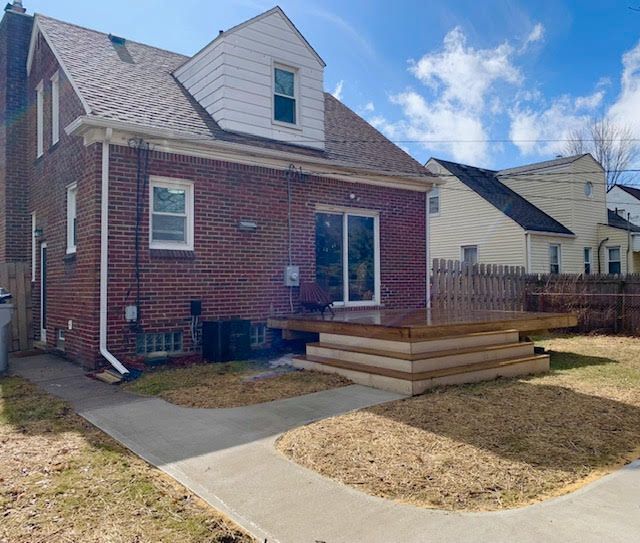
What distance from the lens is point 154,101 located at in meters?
8.98

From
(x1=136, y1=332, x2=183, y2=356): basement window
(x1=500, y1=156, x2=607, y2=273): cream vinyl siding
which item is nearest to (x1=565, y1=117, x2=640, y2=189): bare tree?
(x1=500, y1=156, x2=607, y2=273): cream vinyl siding

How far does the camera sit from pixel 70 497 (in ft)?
10.2

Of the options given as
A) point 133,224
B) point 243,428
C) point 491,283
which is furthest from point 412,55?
point 243,428

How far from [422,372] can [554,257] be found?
17.6m

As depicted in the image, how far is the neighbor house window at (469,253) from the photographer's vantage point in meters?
21.4

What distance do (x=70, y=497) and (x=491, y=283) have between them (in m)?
12.3

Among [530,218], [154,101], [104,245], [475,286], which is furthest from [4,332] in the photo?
[530,218]

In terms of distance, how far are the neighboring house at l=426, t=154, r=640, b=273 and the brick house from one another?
1006cm

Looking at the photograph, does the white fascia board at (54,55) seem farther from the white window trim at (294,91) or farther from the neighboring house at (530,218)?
the neighboring house at (530,218)

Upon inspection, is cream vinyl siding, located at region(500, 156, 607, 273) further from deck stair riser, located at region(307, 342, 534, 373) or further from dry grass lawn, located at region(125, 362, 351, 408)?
dry grass lawn, located at region(125, 362, 351, 408)

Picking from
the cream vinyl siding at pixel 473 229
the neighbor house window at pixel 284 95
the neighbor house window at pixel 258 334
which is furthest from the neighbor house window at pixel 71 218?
the cream vinyl siding at pixel 473 229

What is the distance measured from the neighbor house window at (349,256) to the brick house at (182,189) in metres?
0.03

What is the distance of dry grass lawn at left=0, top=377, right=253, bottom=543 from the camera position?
267 centimetres

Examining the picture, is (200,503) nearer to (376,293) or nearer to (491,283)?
(376,293)
